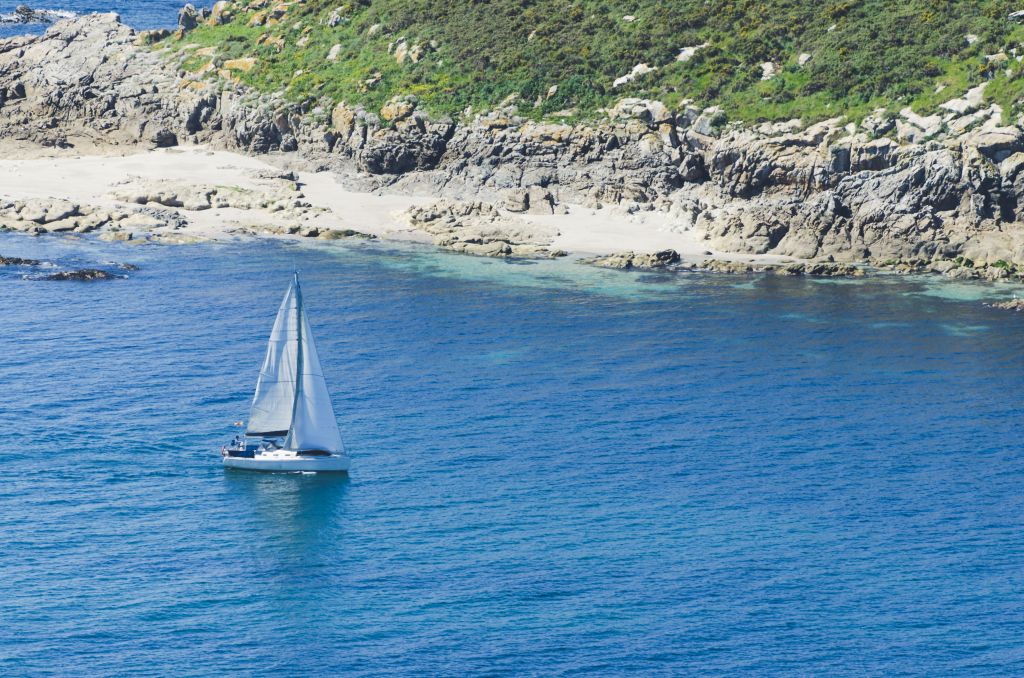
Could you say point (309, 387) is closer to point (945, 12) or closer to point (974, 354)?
point (974, 354)

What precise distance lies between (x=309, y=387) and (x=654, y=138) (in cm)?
6829

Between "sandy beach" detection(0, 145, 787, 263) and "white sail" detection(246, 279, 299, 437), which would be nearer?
"white sail" detection(246, 279, 299, 437)

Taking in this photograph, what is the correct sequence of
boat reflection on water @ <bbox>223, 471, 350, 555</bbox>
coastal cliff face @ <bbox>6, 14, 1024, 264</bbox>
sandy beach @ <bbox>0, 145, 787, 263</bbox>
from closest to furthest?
boat reflection on water @ <bbox>223, 471, 350, 555</bbox> < coastal cliff face @ <bbox>6, 14, 1024, 264</bbox> < sandy beach @ <bbox>0, 145, 787, 263</bbox>

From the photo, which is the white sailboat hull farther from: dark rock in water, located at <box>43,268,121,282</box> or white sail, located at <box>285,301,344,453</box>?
dark rock in water, located at <box>43,268,121,282</box>

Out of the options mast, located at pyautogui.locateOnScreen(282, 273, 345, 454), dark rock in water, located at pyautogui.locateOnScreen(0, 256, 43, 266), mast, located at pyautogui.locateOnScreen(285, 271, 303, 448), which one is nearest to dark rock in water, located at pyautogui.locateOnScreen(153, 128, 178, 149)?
dark rock in water, located at pyautogui.locateOnScreen(0, 256, 43, 266)

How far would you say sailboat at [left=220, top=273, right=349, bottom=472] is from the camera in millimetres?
81125

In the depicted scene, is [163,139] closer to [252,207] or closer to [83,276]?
[252,207]

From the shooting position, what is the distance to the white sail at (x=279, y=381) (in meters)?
81.4

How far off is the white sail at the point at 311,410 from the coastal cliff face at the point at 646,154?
194 feet

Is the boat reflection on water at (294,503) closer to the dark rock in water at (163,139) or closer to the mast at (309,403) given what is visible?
the mast at (309,403)

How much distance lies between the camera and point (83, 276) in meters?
121

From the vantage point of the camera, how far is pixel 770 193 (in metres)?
135

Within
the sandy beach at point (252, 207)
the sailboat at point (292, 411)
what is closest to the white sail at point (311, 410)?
the sailboat at point (292, 411)

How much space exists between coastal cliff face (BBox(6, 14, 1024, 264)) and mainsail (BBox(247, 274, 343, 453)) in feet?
194
